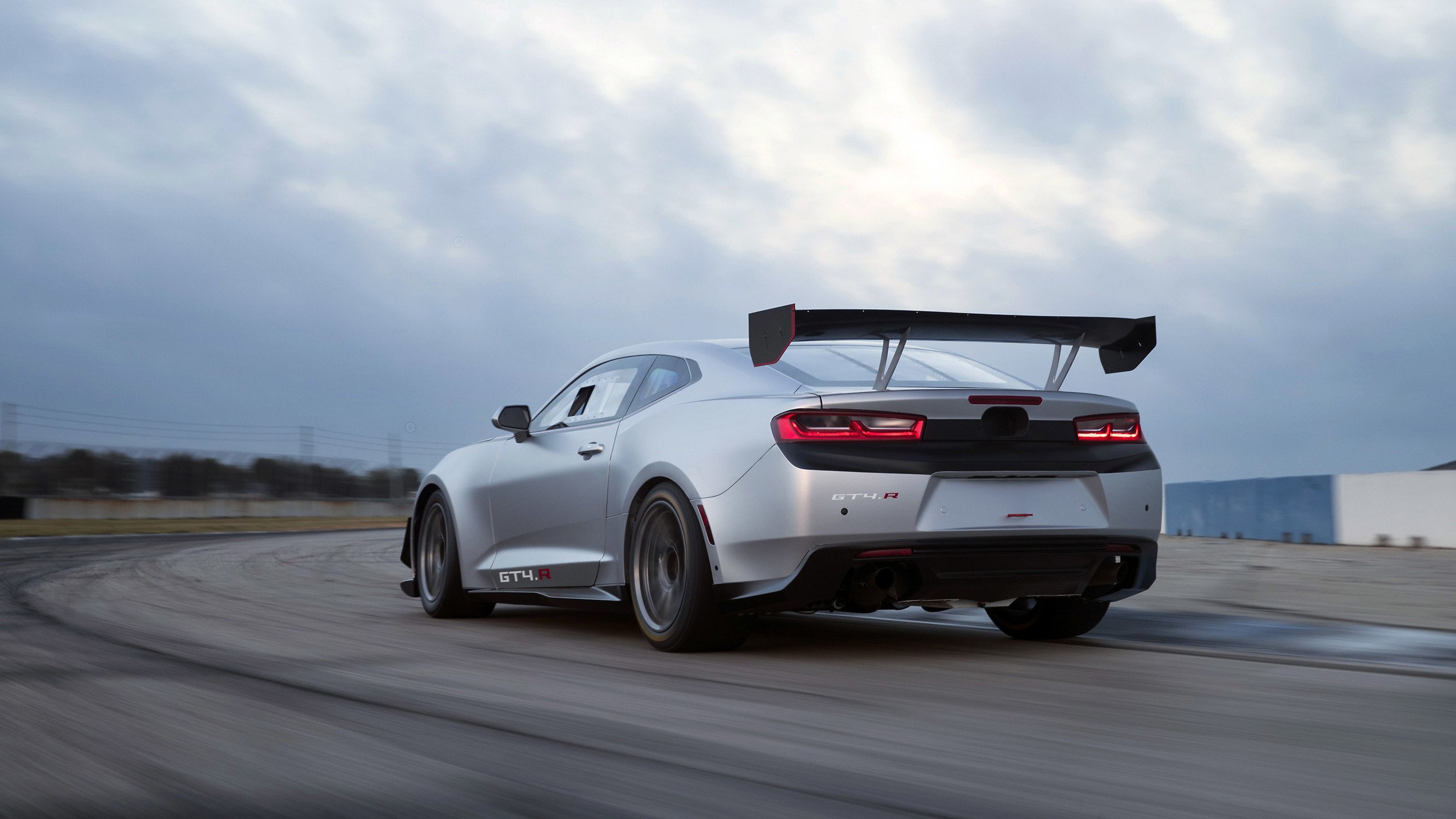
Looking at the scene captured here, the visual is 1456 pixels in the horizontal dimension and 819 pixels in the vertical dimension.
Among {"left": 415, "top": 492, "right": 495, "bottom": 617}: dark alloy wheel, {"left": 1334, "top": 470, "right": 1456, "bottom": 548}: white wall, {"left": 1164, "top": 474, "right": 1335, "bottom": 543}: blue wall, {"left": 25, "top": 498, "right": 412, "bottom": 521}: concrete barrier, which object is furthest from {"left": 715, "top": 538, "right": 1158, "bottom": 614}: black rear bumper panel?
{"left": 25, "top": 498, "right": 412, "bottom": 521}: concrete barrier

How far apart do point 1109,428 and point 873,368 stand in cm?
100

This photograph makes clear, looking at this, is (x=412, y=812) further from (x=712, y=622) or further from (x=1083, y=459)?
(x=1083, y=459)

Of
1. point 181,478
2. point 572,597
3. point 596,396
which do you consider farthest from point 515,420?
point 181,478

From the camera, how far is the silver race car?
4.98 metres

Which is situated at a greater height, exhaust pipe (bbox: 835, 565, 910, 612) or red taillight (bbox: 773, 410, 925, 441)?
red taillight (bbox: 773, 410, 925, 441)

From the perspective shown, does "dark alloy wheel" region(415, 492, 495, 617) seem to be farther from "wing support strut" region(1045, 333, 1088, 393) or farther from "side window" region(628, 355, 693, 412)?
"wing support strut" region(1045, 333, 1088, 393)

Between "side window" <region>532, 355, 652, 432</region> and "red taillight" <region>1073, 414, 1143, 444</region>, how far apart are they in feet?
6.70

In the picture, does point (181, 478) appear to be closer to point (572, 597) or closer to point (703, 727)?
point (572, 597)

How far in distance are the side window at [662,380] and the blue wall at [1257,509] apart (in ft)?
49.1

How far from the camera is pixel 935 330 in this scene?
517 cm

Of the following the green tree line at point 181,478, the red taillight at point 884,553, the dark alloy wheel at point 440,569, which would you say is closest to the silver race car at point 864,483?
the red taillight at point 884,553

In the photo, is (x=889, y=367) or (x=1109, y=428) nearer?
(x=889, y=367)

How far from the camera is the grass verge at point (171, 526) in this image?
24.6m

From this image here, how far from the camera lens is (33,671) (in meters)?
4.96
